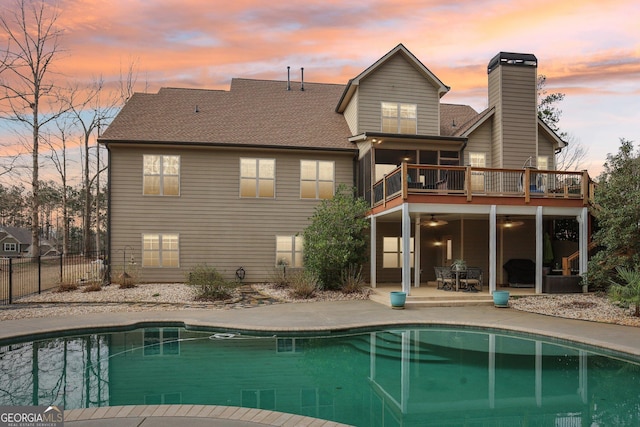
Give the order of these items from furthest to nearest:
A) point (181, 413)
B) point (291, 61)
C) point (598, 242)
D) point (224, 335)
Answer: point (291, 61) → point (598, 242) → point (224, 335) → point (181, 413)

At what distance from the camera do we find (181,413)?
4766 mm

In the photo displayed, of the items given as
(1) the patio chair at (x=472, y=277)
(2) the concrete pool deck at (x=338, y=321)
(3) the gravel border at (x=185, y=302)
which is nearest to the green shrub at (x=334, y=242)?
(3) the gravel border at (x=185, y=302)

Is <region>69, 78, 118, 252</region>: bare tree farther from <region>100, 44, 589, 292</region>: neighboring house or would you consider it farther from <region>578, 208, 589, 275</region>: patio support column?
<region>578, 208, 589, 275</region>: patio support column

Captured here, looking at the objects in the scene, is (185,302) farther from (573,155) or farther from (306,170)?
(573,155)

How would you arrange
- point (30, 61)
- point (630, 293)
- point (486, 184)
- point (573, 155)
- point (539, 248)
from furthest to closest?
point (573, 155)
point (30, 61)
point (486, 184)
point (539, 248)
point (630, 293)

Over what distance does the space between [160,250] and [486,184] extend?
42.7 feet

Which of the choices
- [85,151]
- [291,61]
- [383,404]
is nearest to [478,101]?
[291,61]

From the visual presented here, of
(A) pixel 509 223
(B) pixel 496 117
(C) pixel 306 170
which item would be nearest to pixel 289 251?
(C) pixel 306 170

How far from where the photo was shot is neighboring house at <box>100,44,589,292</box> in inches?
665

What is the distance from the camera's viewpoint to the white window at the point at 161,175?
56.0 feet

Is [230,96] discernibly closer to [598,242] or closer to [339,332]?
[339,332]

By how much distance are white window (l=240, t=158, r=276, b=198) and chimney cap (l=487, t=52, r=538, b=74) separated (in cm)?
1001

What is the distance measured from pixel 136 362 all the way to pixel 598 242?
14190 millimetres

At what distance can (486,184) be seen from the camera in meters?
16.1
